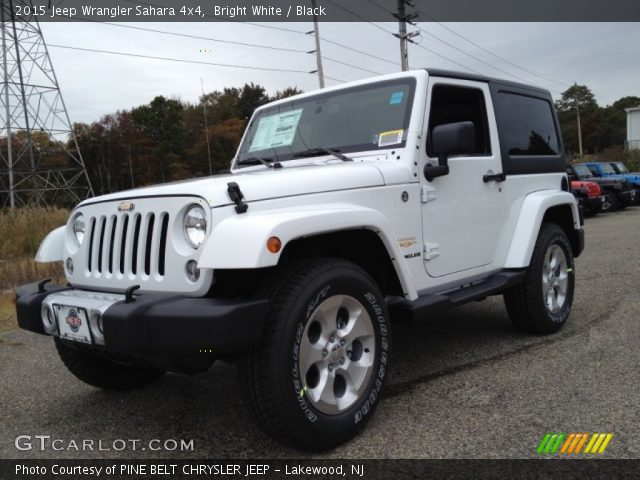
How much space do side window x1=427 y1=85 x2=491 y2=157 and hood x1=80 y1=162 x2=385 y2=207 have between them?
0.83m

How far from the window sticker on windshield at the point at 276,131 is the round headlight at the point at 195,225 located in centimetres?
146

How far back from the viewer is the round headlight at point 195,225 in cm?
248

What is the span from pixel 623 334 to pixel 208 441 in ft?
10.8

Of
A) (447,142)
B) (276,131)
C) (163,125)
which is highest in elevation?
(163,125)

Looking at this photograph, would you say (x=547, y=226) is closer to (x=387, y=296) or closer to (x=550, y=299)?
(x=550, y=299)

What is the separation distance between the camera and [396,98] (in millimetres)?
3523

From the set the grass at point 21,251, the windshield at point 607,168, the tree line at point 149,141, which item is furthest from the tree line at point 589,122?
the grass at point 21,251

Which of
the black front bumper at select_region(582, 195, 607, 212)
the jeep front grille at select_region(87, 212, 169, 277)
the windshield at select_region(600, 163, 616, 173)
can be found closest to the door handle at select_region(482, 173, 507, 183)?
the jeep front grille at select_region(87, 212, 169, 277)

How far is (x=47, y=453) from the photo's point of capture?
2.85m

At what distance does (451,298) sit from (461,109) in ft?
4.66

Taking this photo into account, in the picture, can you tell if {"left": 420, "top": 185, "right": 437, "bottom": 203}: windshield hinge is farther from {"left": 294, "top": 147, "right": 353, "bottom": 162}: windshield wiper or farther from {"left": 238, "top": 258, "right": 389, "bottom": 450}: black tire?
{"left": 238, "top": 258, "right": 389, "bottom": 450}: black tire

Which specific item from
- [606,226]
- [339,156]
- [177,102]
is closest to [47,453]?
[339,156]

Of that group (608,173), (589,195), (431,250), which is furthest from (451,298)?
(608,173)

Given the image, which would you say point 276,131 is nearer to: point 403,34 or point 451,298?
point 451,298
